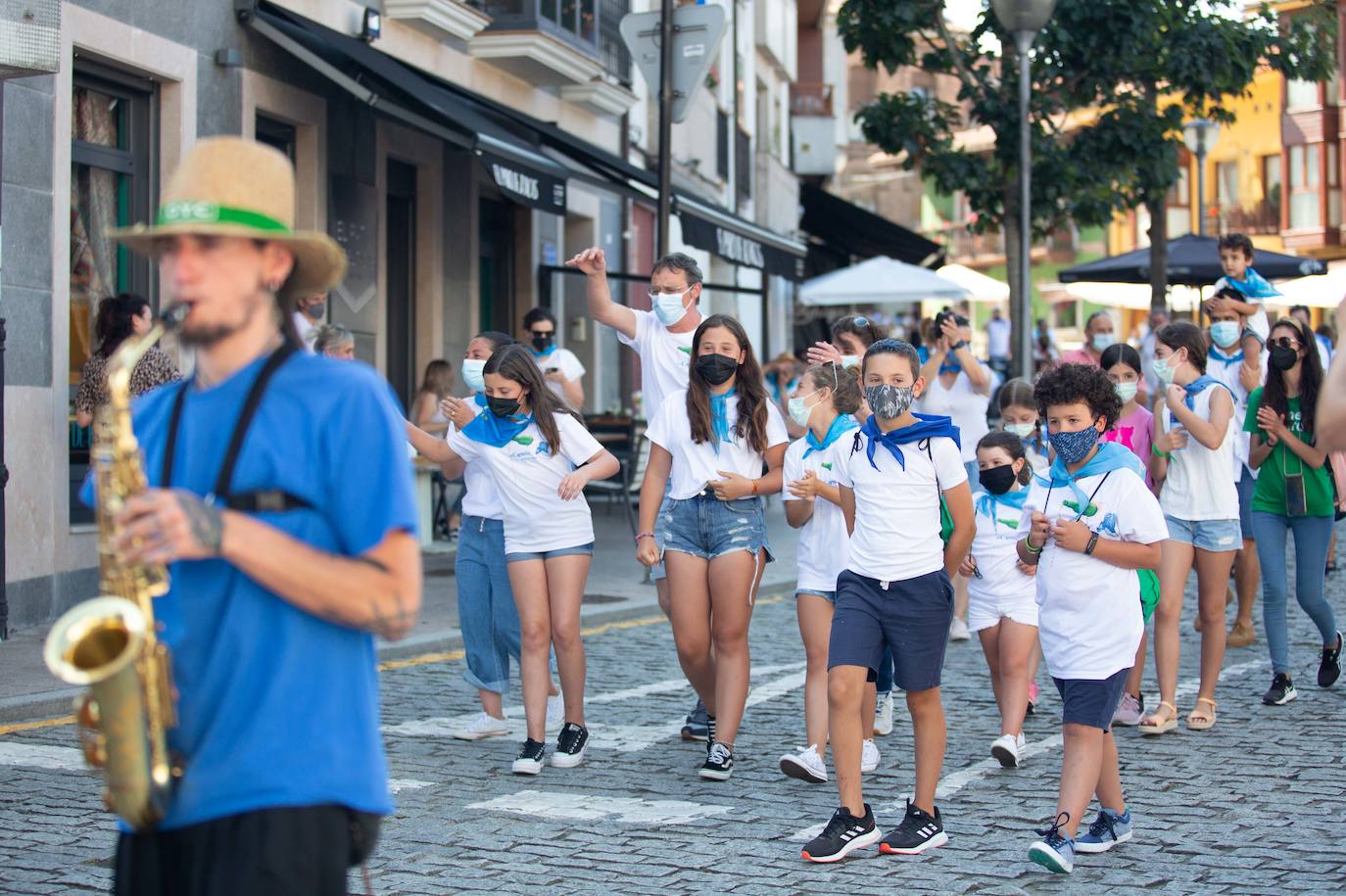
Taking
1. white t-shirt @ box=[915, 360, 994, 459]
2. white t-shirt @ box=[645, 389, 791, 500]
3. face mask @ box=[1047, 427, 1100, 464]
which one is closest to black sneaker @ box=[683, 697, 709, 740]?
white t-shirt @ box=[645, 389, 791, 500]

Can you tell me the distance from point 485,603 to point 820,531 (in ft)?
5.15

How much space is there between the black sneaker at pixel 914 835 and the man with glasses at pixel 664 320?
1.94 meters

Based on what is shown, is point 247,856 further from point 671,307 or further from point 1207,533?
point 1207,533

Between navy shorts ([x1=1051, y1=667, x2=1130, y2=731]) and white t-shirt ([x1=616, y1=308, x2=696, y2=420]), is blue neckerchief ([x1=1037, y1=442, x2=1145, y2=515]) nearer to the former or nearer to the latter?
navy shorts ([x1=1051, y1=667, x2=1130, y2=731])

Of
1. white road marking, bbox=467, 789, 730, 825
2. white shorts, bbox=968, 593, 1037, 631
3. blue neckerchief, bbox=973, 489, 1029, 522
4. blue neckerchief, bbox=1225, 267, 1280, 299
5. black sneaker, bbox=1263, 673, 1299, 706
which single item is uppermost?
blue neckerchief, bbox=1225, 267, 1280, 299

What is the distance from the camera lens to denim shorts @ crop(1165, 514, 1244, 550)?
8727mm

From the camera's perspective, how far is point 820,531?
7352 millimetres

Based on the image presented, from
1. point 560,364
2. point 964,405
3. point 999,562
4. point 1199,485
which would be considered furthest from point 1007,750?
point 560,364

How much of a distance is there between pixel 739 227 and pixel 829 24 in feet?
94.1

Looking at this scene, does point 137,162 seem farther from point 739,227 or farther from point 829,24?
point 829,24

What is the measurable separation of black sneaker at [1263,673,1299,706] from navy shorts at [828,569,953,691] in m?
3.44

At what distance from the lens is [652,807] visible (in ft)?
22.0

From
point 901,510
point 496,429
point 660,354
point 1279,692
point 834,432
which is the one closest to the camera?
point 901,510

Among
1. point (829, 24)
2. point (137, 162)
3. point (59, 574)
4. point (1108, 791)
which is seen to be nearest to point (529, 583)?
point (1108, 791)
